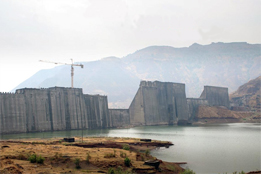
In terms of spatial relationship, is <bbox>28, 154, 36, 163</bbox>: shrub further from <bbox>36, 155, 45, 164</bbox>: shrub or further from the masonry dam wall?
the masonry dam wall

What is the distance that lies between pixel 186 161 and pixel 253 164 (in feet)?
21.4

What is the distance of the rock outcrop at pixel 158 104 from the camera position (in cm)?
12193

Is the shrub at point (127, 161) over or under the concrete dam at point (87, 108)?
under

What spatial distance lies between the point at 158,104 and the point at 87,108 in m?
37.4

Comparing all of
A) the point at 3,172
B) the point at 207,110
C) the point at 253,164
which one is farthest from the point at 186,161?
the point at 207,110

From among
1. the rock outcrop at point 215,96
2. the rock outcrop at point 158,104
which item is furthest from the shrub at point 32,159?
the rock outcrop at point 215,96

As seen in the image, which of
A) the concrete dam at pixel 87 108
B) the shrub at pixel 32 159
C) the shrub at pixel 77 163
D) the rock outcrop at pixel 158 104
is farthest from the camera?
the rock outcrop at pixel 158 104

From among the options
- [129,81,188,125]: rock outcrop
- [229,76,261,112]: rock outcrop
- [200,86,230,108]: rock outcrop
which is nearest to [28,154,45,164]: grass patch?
[129,81,188,125]: rock outcrop

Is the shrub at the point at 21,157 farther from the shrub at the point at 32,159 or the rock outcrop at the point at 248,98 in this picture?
the rock outcrop at the point at 248,98

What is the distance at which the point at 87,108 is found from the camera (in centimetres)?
10012

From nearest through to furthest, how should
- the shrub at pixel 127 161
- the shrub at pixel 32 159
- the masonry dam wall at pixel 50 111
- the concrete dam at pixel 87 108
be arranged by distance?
the shrub at pixel 32 159
the shrub at pixel 127 161
the masonry dam wall at pixel 50 111
the concrete dam at pixel 87 108

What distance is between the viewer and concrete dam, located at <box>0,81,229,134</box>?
77.7 m

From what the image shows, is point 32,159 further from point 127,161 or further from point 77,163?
point 127,161

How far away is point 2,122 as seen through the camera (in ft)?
241
